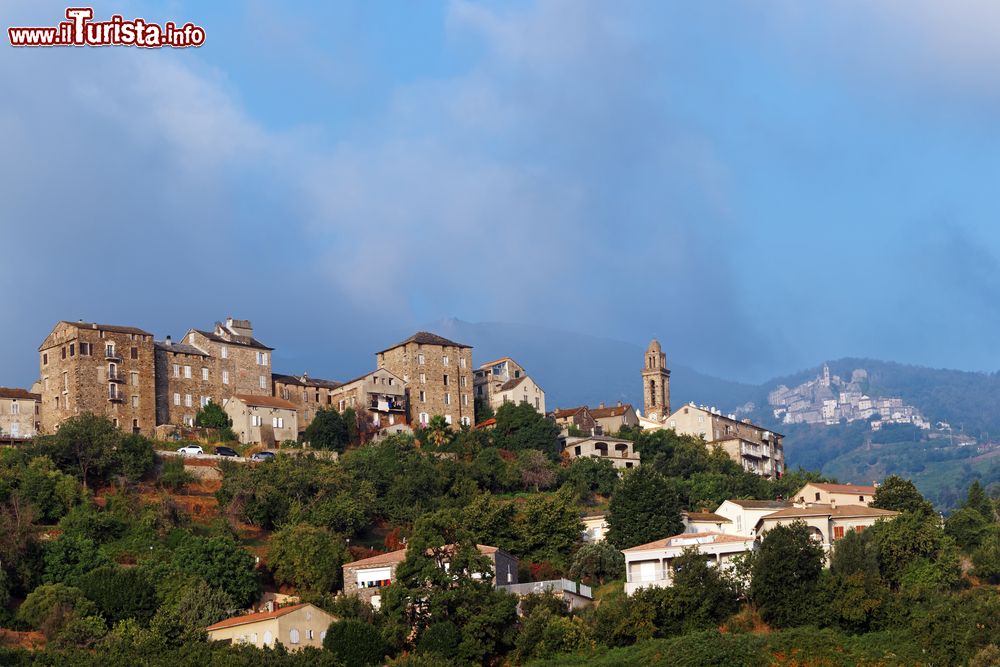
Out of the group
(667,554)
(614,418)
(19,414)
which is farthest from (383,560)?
(614,418)

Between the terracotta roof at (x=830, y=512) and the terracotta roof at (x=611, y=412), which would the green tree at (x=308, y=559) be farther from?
the terracotta roof at (x=611, y=412)

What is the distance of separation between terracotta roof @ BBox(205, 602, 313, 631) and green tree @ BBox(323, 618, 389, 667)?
180 centimetres

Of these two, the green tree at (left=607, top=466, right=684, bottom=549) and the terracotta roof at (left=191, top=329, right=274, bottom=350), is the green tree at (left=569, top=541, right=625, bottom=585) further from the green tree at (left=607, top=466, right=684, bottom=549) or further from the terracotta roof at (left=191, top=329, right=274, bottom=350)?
the terracotta roof at (left=191, top=329, right=274, bottom=350)

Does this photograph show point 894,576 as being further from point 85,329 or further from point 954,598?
point 85,329

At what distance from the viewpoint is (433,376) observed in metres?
99.4

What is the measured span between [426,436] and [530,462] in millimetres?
8626

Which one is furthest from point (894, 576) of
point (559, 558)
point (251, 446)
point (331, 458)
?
point (251, 446)

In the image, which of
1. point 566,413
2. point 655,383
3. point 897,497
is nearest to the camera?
point 897,497

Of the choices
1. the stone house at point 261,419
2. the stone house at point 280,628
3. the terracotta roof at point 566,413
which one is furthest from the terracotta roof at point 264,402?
the stone house at point 280,628

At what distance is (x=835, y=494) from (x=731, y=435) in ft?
91.6

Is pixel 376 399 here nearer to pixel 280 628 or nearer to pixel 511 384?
pixel 511 384

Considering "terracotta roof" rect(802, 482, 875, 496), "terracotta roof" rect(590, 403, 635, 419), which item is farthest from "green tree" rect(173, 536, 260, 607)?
"terracotta roof" rect(590, 403, 635, 419)

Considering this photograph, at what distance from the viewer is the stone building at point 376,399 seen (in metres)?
95.1

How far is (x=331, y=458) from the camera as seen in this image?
81625mm
